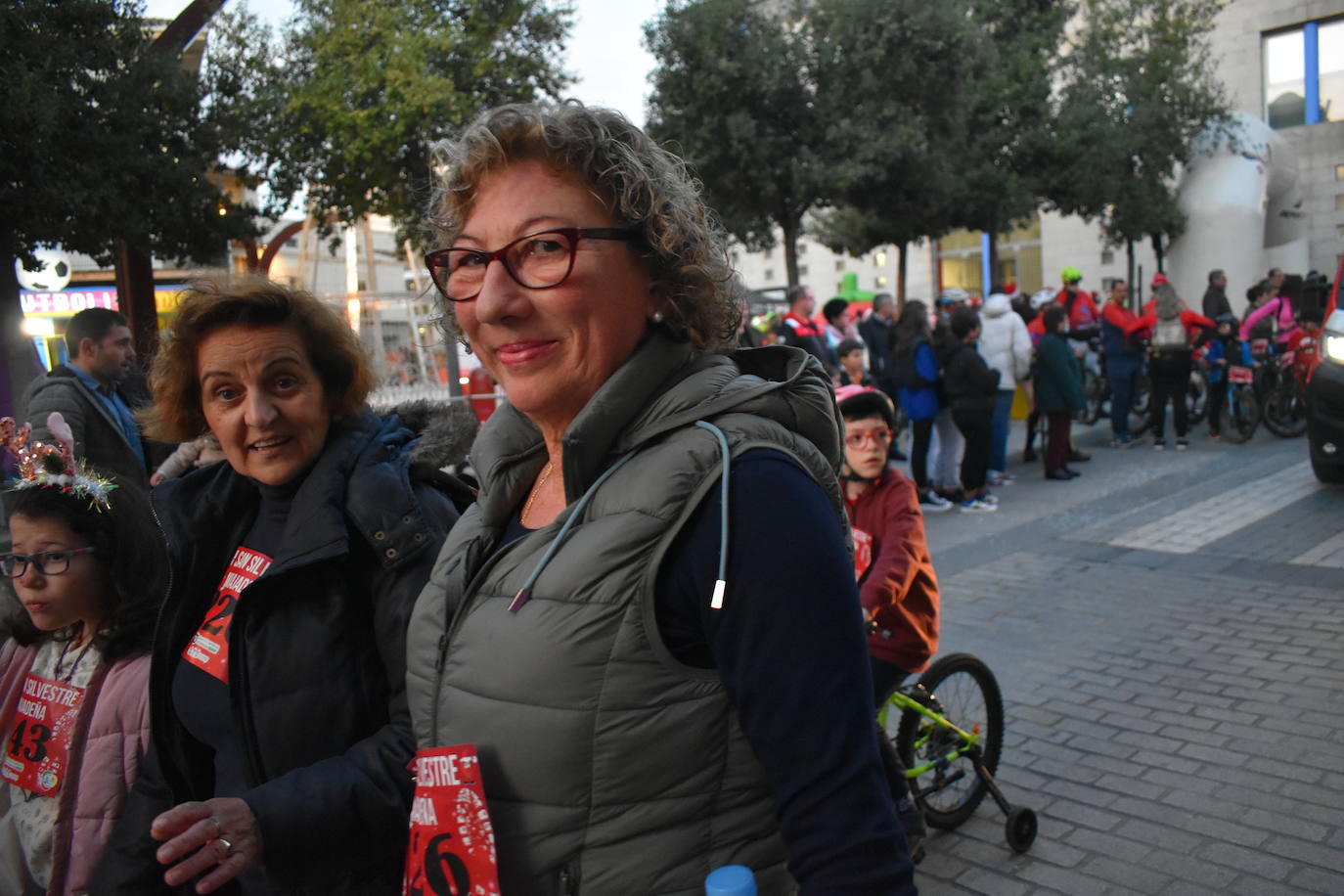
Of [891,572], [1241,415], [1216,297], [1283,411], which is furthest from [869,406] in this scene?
[1216,297]

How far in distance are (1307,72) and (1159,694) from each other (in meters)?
31.3

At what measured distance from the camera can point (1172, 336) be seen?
11492 mm

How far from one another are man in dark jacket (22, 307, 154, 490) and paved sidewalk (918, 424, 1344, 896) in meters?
4.29

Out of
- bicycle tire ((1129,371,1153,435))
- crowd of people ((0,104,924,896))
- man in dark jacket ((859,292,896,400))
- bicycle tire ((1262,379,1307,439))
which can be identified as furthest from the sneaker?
crowd of people ((0,104,924,896))

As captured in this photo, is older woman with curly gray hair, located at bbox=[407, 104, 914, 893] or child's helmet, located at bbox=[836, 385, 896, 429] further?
child's helmet, located at bbox=[836, 385, 896, 429]

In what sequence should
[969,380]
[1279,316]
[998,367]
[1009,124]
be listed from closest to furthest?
[969,380], [998,367], [1279,316], [1009,124]

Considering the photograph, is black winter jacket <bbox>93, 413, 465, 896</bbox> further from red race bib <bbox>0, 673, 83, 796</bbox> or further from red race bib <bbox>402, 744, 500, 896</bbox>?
red race bib <bbox>0, 673, 83, 796</bbox>

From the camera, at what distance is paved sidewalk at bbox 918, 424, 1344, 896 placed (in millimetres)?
3463

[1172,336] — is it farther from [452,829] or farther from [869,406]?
[452,829]

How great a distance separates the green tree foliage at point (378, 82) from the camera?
39.7ft

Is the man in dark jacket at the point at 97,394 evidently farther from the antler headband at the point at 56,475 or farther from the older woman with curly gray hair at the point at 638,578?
the older woman with curly gray hair at the point at 638,578

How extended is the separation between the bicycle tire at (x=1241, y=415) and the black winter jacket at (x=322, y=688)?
40.6ft

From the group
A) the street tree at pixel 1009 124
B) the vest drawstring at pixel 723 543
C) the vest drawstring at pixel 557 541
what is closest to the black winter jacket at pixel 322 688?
the vest drawstring at pixel 557 541

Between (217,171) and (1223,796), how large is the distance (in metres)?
10.1
